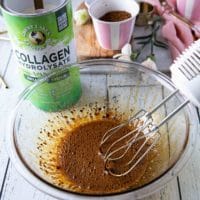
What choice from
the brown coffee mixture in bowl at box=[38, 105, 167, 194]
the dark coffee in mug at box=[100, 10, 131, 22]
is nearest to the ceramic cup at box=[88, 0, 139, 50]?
the dark coffee in mug at box=[100, 10, 131, 22]

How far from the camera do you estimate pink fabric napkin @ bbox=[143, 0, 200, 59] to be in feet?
2.17

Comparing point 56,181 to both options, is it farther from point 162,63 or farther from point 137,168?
point 162,63

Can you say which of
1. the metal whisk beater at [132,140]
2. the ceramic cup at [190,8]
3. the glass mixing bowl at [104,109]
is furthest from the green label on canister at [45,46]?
the ceramic cup at [190,8]

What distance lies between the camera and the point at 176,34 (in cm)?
68

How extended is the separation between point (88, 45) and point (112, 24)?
3.0 inches

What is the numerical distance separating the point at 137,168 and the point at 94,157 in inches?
2.3

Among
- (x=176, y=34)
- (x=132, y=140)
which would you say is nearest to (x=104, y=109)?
(x=132, y=140)

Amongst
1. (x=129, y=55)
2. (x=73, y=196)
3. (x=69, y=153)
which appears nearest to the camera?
(x=73, y=196)

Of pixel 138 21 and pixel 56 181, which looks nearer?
pixel 56 181

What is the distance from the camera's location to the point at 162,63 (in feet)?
2.16

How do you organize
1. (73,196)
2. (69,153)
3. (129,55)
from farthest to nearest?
(129,55)
(69,153)
(73,196)

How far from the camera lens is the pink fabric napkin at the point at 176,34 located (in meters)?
0.66

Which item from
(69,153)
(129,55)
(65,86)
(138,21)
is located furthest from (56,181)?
(138,21)

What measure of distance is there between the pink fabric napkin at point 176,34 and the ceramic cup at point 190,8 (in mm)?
17
